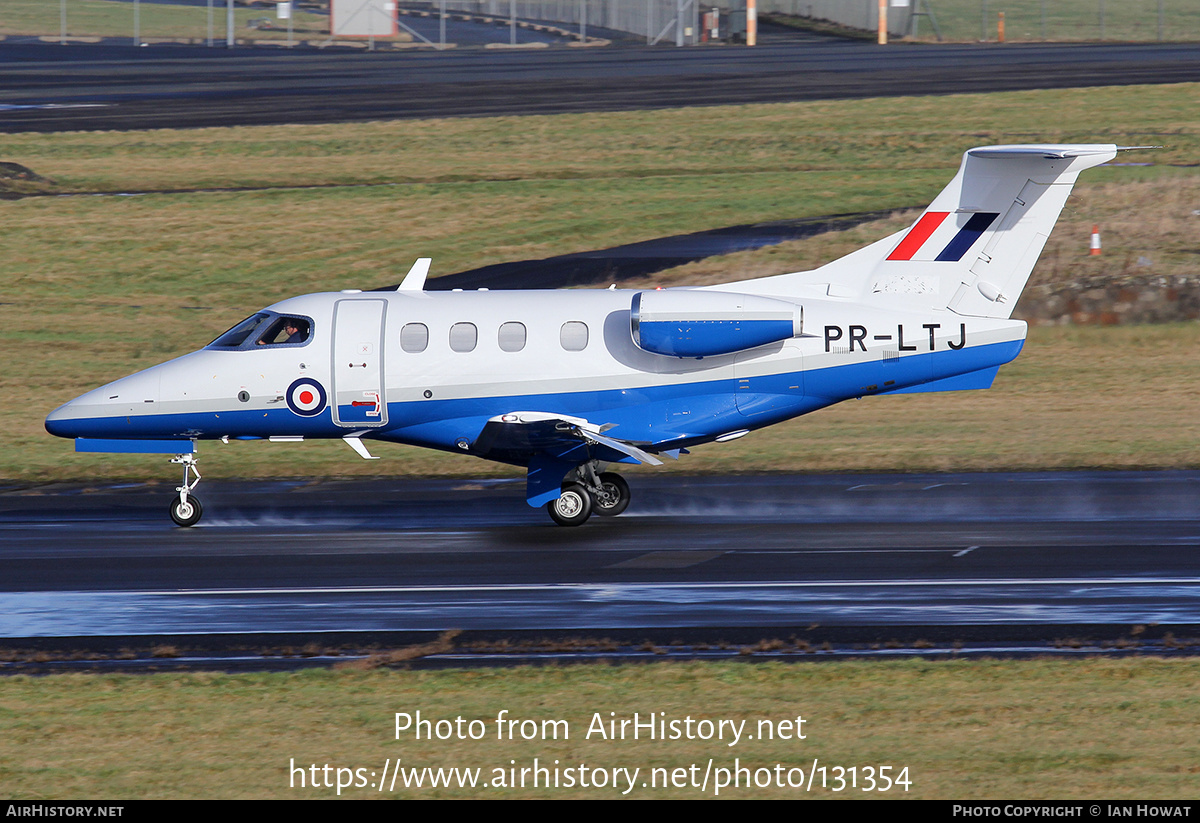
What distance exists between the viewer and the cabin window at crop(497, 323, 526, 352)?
19375mm

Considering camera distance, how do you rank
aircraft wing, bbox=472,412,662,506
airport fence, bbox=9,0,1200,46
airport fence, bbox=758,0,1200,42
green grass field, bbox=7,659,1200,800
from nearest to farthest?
green grass field, bbox=7,659,1200,800
aircraft wing, bbox=472,412,662,506
airport fence, bbox=758,0,1200,42
airport fence, bbox=9,0,1200,46

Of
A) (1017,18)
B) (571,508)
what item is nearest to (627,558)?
(571,508)

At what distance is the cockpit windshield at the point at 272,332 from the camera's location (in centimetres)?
1975

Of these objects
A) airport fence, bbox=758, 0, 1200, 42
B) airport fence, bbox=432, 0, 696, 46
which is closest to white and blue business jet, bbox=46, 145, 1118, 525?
airport fence, bbox=758, 0, 1200, 42

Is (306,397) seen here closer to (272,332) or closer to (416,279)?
(272,332)

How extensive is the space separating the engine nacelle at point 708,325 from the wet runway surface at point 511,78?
99.1 ft

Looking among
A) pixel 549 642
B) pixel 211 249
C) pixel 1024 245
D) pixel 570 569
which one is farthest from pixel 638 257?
pixel 549 642

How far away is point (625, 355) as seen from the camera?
1931 centimetres

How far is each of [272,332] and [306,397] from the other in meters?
1.01

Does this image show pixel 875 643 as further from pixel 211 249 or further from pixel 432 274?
pixel 211 249

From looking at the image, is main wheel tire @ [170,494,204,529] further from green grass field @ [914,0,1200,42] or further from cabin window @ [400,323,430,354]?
green grass field @ [914,0,1200,42]

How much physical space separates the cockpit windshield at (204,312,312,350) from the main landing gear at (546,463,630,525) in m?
4.01

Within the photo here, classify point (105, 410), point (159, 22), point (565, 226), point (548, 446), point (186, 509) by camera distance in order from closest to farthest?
point (548, 446) → point (105, 410) → point (186, 509) → point (565, 226) → point (159, 22)
